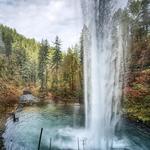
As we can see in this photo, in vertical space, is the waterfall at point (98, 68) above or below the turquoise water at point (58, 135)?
above

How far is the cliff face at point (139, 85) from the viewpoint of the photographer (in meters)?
34.7

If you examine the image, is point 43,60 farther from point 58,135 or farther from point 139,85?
point 58,135

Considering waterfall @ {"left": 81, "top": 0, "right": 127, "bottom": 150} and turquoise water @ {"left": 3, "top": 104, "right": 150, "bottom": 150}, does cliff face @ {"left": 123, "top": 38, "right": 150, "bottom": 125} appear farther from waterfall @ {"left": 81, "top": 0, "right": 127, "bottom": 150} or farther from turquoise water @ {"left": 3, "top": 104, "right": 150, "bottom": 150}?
waterfall @ {"left": 81, "top": 0, "right": 127, "bottom": 150}

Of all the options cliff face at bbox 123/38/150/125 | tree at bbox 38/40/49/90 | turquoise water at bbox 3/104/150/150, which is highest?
tree at bbox 38/40/49/90

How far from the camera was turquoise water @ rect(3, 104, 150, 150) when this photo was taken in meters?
24.1

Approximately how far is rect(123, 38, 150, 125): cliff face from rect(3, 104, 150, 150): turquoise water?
8.09 feet

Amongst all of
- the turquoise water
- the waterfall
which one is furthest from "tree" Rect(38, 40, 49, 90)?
the waterfall

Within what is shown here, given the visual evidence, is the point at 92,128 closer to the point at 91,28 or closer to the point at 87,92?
the point at 87,92

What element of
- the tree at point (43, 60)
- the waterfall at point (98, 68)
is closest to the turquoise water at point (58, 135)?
the waterfall at point (98, 68)

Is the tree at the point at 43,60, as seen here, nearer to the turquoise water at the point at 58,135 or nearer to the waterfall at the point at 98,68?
the turquoise water at the point at 58,135

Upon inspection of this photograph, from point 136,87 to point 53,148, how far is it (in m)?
19.0

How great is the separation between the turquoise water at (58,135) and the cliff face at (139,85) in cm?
247

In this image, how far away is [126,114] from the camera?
3638 cm

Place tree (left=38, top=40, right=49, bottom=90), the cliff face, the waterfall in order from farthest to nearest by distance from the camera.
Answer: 1. tree (left=38, top=40, right=49, bottom=90)
2. the cliff face
3. the waterfall
